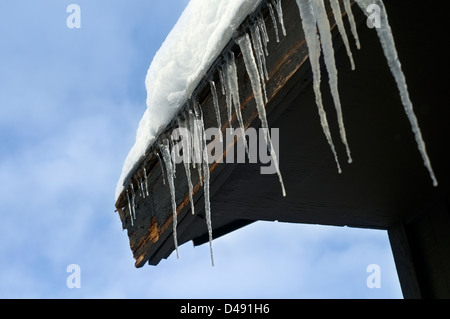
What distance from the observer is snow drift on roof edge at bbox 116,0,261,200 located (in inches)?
98.7

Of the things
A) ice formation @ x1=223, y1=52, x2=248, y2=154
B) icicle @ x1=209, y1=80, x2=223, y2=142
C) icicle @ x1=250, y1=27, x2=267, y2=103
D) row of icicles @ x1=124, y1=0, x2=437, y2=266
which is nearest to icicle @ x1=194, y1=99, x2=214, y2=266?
row of icicles @ x1=124, y1=0, x2=437, y2=266

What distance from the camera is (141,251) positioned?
3.47 metres

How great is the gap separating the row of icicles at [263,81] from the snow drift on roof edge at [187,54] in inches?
2.5

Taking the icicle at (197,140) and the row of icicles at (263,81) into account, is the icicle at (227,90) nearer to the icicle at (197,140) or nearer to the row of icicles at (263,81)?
the row of icicles at (263,81)

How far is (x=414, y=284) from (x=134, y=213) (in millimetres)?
1679

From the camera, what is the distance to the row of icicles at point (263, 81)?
189 centimetres

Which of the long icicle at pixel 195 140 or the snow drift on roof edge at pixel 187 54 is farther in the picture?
the long icicle at pixel 195 140

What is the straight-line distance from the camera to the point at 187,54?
285 centimetres

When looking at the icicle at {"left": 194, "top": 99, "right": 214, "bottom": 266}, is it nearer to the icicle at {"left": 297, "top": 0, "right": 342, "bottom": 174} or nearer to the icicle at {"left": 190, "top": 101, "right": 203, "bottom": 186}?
the icicle at {"left": 190, "top": 101, "right": 203, "bottom": 186}

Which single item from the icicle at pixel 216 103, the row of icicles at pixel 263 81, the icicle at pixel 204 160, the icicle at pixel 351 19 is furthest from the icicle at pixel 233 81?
the icicle at pixel 351 19

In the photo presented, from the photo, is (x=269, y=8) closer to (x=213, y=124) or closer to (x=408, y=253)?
(x=213, y=124)

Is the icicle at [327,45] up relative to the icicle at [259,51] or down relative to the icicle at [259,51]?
down
